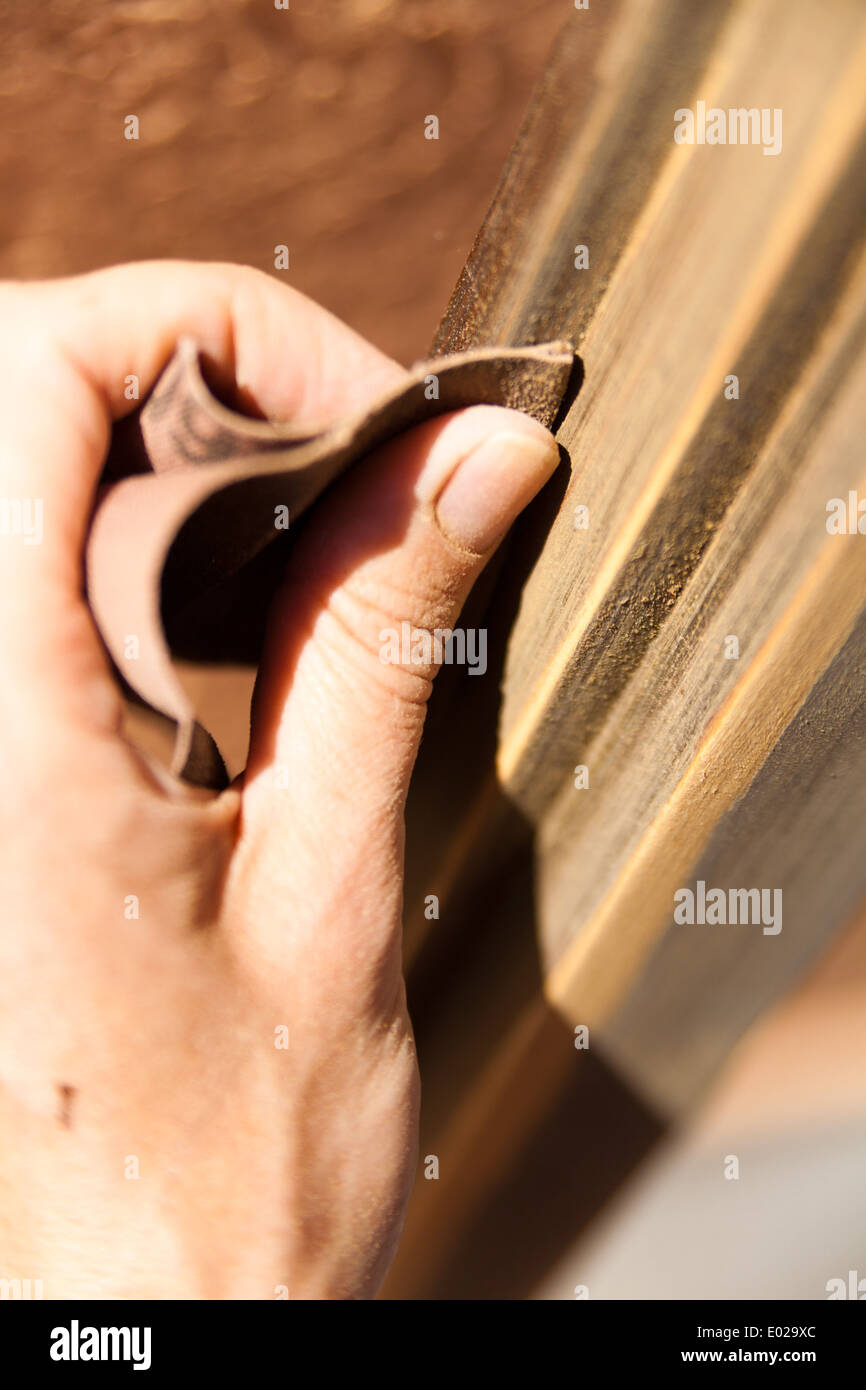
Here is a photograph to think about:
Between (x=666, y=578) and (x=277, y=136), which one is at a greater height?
(x=277, y=136)

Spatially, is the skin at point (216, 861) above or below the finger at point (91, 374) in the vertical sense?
below

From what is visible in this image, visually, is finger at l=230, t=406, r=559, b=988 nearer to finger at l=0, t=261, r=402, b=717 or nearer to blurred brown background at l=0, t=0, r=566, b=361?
finger at l=0, t=261, r=402, b=717

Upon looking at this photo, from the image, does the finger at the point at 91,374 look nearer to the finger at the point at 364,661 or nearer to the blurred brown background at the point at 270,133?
the finger at the point at 364,661

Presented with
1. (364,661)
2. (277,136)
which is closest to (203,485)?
(364,661)

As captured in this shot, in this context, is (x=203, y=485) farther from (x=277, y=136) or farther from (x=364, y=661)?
(x=277, y=136)

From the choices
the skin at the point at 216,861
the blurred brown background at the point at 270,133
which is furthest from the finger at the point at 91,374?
the blurred brown background at the point at 270,133

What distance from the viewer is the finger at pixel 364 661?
1.16 feet

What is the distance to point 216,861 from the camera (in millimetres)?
404

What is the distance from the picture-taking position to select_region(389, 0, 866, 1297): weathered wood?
27 cm

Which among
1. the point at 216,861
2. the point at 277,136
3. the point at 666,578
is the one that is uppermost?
the point at 277,136

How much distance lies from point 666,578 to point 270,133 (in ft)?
1.33

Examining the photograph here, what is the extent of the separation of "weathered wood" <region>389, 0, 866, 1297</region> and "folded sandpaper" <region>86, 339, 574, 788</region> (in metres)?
0.04

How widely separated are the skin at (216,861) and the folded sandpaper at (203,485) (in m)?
0.01

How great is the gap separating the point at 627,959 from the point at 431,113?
512 millimetres
